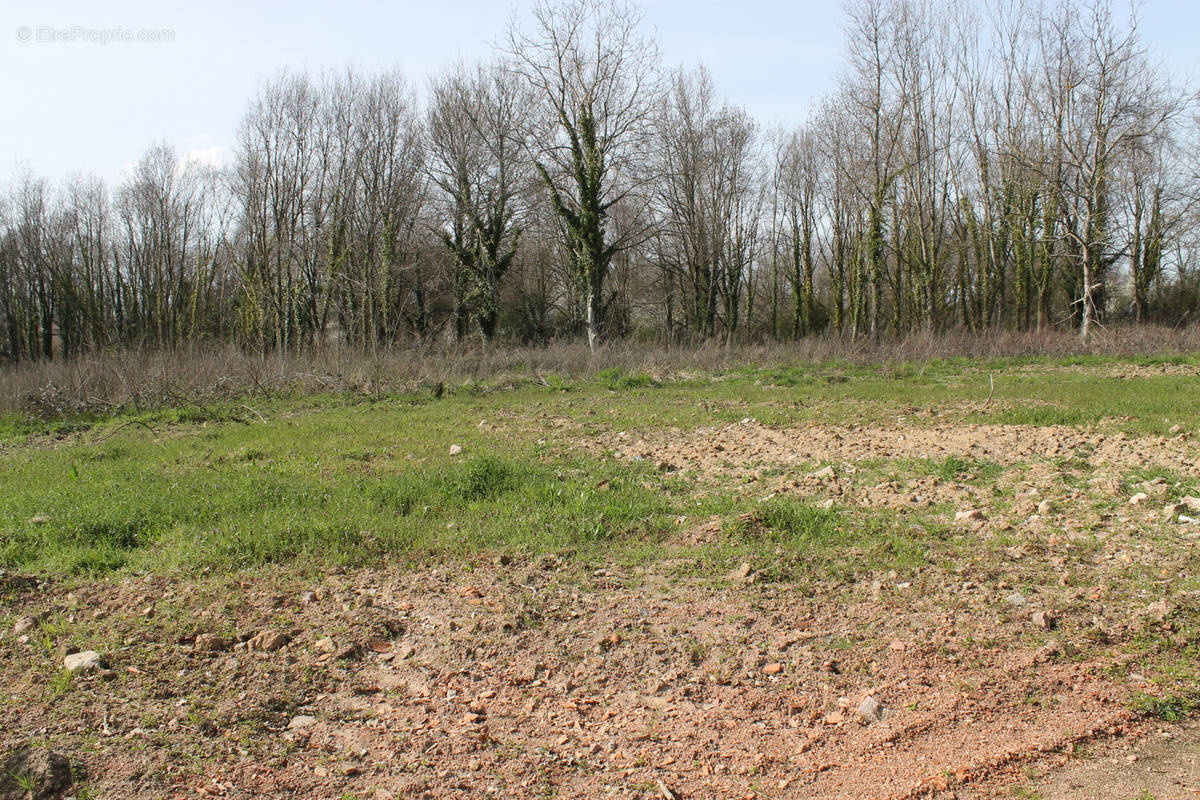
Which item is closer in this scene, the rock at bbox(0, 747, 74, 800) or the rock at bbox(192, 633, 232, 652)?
the rock at bbox(0, 747, 74, 800)

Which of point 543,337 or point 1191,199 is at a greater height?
point 1191,199

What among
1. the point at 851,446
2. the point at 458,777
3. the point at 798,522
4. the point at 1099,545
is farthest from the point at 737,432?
the point at 458,777

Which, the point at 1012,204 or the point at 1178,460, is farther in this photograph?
the point at 1012,204

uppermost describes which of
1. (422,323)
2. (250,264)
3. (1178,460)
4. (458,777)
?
(250,264)

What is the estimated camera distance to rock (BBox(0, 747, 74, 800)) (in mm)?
2818

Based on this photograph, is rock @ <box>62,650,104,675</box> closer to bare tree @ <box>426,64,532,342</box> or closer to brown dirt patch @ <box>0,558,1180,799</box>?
brown dirt patch @ <box>0,558,1180,799</box>

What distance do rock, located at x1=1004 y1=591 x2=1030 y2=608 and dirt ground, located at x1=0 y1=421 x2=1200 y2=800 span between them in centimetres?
2

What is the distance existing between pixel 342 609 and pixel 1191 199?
129 ft

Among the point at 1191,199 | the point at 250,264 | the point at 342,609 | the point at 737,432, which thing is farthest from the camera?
the point at 250,264

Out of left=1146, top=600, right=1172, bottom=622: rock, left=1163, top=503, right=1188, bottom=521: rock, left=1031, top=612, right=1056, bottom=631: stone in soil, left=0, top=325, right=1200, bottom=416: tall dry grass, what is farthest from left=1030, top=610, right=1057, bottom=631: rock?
left=0, top=325, right=1200, bottom=416: tall dry grass

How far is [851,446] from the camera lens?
8.33 metres

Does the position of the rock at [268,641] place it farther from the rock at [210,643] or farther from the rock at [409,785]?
the rock at [409,785]

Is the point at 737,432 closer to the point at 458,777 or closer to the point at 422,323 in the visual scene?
the point at 458,777

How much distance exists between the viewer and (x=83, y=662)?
3797 millimetres
